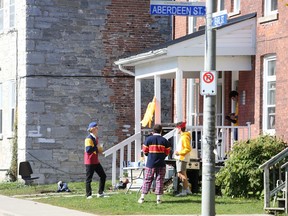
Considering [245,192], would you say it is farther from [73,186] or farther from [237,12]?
[73,186]

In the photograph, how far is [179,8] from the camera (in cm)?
1759

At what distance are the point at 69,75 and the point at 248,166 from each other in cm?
1060

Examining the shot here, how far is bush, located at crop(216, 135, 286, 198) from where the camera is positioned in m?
21.9

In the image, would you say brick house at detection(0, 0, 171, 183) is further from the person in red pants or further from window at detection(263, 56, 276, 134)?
the person in red pants

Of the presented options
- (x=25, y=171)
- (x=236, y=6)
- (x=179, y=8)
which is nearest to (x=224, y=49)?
(x=236, y=6)

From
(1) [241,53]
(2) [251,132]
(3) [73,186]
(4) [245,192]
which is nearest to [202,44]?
(1) [241,53]

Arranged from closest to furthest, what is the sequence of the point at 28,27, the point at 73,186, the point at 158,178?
the point at 158,178 < the point at 73,186 < the point at 28,27

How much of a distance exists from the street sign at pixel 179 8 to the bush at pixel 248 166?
5546 mm

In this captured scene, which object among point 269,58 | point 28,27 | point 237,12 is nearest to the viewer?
point 269,58

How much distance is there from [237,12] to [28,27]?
7688mm

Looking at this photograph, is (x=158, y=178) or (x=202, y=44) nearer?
(x=158, y=178)

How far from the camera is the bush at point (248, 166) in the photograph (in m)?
Answer: 21.9

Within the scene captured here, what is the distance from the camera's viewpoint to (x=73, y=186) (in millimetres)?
28656

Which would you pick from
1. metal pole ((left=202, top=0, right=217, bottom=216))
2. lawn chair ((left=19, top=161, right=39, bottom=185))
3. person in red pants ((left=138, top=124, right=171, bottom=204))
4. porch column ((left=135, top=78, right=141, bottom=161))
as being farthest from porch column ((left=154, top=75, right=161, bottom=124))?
metal pole ((left=202, top=0, right=217, bottom=216))
